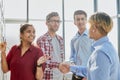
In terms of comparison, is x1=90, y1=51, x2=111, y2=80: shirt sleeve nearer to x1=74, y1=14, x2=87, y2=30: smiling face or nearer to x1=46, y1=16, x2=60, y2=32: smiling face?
x1=74, y1=14, x2=87, y2=30: smiling face

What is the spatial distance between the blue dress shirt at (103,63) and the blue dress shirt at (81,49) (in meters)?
1.22

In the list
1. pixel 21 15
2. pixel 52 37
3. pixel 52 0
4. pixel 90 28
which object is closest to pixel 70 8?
pixel 52 0

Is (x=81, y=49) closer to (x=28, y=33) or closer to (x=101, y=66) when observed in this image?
(x=28, y=33)

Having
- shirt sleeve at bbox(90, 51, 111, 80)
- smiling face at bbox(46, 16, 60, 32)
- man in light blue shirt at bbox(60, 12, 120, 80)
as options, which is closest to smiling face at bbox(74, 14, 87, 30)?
smiling face at bbox(46, 16, 60, 32)

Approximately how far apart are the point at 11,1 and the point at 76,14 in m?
1.70

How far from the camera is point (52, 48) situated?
133 inches

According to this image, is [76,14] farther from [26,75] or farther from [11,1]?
[11,1]

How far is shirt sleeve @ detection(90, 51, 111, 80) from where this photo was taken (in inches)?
71.2

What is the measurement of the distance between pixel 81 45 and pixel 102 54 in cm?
138

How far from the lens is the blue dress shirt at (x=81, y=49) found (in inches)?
124

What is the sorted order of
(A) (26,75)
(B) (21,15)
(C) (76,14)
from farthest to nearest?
(B) (21,15) → (C) (76,14) → (A) (26,75)

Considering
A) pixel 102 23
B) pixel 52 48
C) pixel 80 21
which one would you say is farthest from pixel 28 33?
pixel 102 23

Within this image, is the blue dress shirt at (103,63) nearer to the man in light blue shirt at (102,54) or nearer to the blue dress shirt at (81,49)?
the man in light blue shirt at (102,54)

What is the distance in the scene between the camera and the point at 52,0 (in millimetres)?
4832
